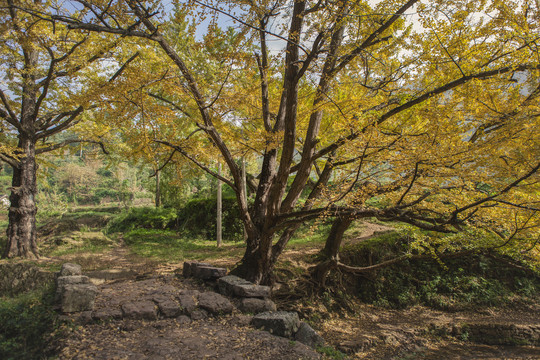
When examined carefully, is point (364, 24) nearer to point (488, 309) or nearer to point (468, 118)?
point (468, 118)

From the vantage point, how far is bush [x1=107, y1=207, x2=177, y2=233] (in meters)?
12.5

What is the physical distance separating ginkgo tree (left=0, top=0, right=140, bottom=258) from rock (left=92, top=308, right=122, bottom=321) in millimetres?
4706

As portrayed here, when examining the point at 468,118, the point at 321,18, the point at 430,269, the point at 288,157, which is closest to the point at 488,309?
the point at 430,269

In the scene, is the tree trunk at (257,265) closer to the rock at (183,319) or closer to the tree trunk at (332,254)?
the tree trunk at (332,254)

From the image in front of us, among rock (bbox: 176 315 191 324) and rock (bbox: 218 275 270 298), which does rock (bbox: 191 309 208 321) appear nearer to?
rock (bbox: 176 315 191 324)

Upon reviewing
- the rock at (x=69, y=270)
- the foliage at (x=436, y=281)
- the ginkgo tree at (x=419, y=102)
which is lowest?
the foliage at (x=436, y=281)

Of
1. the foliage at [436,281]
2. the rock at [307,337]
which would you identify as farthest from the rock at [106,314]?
the foliage at [436,281]

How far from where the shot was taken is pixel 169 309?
141 inches

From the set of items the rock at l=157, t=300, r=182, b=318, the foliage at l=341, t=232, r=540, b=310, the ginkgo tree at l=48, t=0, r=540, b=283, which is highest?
the ginkgo tree at l=48, t=0, r=540, b=283

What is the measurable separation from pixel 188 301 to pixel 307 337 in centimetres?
161

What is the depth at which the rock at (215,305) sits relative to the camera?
384 centimetres

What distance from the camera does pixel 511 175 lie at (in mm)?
3678

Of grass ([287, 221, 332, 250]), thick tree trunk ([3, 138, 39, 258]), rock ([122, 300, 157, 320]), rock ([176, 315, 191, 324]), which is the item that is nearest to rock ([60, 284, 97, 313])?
rock ([122, 300, 157, 320])

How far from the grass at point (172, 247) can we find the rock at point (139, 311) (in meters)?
4.07
